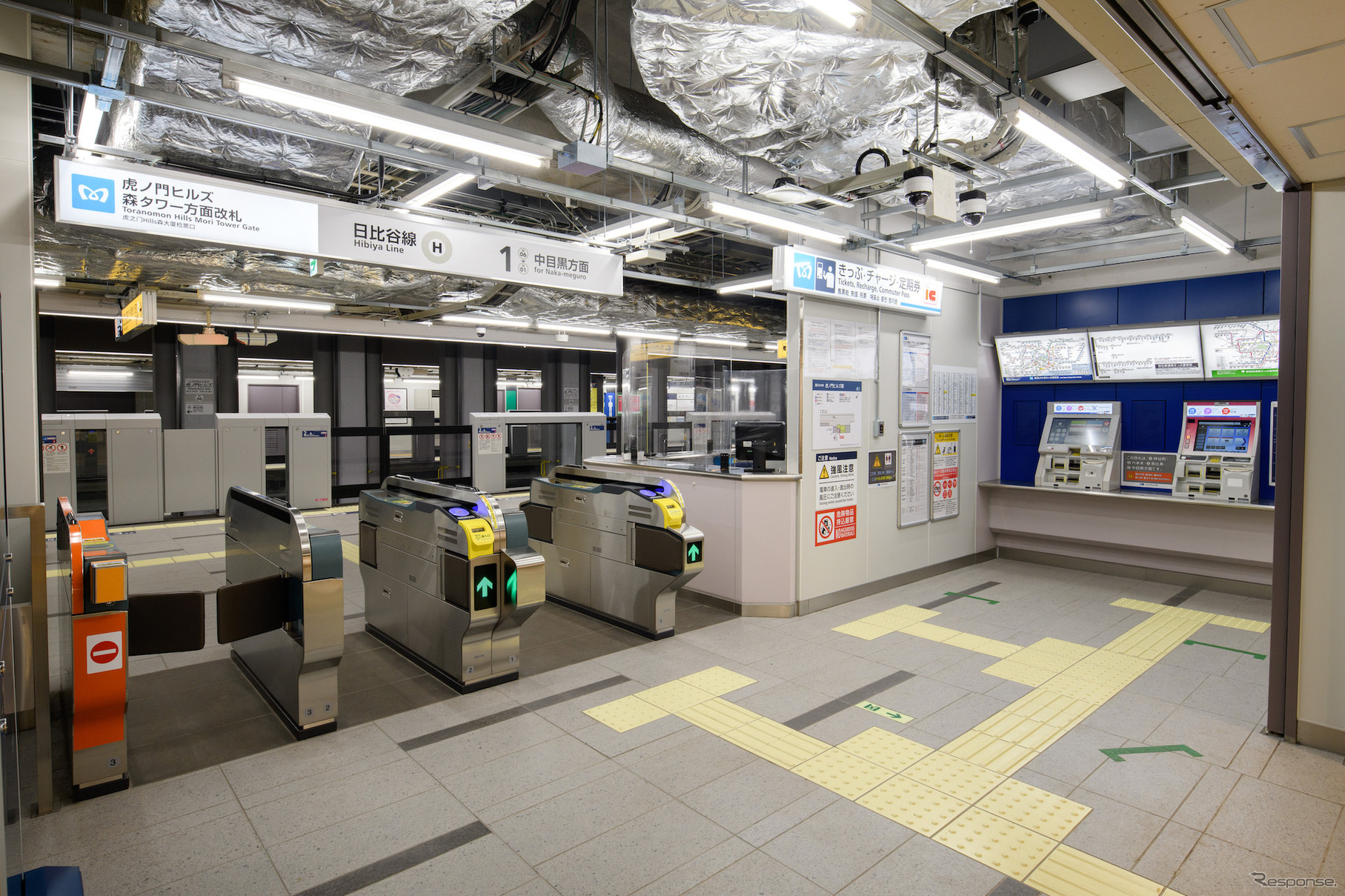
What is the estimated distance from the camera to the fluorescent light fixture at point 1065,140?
3.13 metres

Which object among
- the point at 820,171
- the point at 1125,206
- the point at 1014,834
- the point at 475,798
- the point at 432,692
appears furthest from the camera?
the point at 1125,206

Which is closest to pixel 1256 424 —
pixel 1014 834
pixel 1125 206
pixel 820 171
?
pixel 1125 206

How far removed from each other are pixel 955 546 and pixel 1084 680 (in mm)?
2895

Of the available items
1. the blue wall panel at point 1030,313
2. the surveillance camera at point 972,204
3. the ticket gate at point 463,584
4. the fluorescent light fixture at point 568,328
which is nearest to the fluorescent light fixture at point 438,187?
the ticket gate at point 463,584

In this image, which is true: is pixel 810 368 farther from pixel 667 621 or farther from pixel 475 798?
pixel 475 798

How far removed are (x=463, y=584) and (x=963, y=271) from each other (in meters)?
5.05

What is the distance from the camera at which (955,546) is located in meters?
6.97

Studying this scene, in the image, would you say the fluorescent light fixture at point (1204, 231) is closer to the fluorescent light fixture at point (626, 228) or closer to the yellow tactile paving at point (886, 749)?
the fluorescent light fixture at point (626, 228)

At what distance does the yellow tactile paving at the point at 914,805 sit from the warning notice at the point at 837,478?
2.78 m

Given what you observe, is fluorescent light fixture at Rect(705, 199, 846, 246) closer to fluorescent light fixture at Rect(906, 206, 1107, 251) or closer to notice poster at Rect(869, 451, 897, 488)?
fluorescent light fixture at Rect(906, 206, 1107, 251)

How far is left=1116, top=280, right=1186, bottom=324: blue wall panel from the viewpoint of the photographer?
252 inches

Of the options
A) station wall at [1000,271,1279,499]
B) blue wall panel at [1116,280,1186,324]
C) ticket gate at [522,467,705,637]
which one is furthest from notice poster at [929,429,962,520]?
ticket gate at [522,467,705,637]

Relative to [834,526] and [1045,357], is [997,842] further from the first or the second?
[1045,357]

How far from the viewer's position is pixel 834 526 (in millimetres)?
5684
